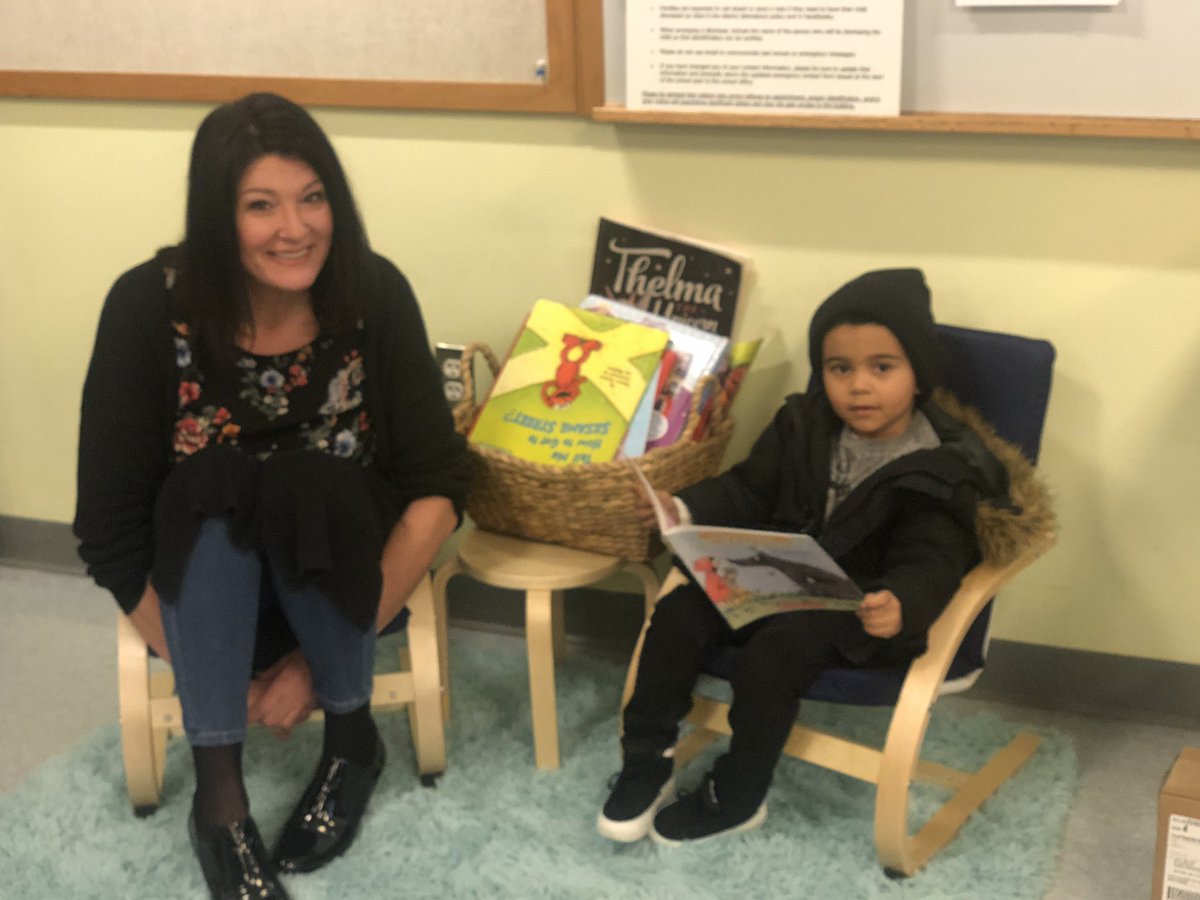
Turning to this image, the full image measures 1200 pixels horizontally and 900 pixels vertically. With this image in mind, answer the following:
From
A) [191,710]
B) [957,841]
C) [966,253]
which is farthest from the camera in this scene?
[966,253]

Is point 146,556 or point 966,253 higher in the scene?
point 966,253

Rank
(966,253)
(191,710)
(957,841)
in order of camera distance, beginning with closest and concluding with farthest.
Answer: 1. (191,710)
2. (957,841)
3. (966,253)

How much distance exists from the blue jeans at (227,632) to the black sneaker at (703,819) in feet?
1.57

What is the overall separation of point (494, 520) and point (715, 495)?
37 centimetres

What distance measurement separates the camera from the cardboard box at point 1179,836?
4.96 ft

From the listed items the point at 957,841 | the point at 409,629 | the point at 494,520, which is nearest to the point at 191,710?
the point at 409,629

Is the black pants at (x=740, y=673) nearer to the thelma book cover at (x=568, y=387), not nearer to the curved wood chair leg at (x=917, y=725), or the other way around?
the curved wood chair leg at (x=917, y=725)

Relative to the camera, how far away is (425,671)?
6.18 feet

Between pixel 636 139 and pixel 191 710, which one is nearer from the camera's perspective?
pixel 191 710

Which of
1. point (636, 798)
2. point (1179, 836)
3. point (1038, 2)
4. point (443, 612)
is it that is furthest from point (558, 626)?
point (1038, 2)

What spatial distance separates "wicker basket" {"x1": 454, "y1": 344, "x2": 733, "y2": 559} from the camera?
6.25ft

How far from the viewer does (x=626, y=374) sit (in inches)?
78.5

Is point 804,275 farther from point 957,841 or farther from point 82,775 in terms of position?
point 82,775

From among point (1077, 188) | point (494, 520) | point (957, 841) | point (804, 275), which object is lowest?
point (957, 841)
